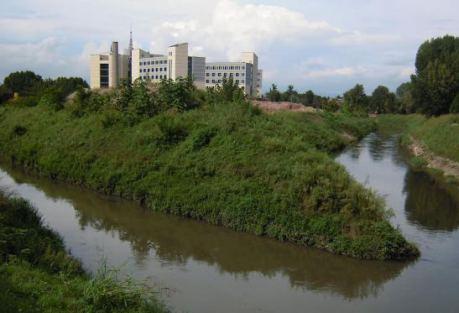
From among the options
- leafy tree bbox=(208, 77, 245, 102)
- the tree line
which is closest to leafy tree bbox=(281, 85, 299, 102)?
the tree line

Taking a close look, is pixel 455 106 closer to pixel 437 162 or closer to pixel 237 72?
pixel 437 162

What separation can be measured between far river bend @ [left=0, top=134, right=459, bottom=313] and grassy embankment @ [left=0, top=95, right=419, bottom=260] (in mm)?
586

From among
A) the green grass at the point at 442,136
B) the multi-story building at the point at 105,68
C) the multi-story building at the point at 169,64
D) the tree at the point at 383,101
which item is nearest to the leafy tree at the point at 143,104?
the green grass at the point at 442,136

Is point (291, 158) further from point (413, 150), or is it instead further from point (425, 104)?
point (425, 104)

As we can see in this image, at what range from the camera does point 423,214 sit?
67.4 feet

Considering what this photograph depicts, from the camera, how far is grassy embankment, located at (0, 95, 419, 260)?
50.7 ft

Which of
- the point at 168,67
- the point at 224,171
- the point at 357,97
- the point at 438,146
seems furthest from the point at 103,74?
the point at 224,171

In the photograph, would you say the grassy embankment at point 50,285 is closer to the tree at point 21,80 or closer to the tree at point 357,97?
the tree at point 21,80

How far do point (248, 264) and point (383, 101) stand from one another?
79289 millimetres

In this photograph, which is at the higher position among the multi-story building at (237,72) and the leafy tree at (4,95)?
the multi-story building at (237,72)

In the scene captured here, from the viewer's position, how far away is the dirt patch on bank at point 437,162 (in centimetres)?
2861

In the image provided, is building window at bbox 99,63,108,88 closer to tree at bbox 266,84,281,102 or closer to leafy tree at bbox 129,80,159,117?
tree at bbox 266,84,281,102

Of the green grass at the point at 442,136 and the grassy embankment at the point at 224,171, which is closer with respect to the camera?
the grassy embankment at the point at 224,171

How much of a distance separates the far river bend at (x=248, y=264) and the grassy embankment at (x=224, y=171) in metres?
0.59
